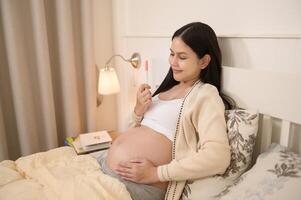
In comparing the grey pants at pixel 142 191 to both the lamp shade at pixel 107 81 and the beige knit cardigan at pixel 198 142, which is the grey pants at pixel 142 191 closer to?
the beige knit cardigan at pixel 198 142

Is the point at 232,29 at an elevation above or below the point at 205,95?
above

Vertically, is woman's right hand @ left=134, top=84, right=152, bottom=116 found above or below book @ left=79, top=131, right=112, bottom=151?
above

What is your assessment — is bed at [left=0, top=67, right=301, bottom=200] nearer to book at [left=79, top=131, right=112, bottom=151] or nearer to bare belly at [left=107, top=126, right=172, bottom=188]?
bare belly at [left=107, top=126, right=172, bottom=188]

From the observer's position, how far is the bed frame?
919mm

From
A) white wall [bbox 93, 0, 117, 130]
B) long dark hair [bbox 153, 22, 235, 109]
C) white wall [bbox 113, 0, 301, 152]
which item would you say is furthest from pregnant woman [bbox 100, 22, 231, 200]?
white wall [bbox 93, 0, 117, 130]

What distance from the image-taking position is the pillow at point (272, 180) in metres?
0.75

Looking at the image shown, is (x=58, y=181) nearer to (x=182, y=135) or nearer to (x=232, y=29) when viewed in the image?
(x=182, y=135)

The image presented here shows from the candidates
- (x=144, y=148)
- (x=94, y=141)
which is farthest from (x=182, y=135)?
(x=94, y=141)

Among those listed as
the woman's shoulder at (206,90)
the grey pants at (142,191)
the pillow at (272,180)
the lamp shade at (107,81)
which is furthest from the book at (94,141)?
the pillow at (272,180)

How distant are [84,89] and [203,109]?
136 cm

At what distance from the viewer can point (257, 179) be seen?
2.72 ft

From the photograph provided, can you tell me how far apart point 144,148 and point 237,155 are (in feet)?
1.36

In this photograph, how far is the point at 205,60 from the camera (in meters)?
1.20

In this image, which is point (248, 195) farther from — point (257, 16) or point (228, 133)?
point (257, 16)
